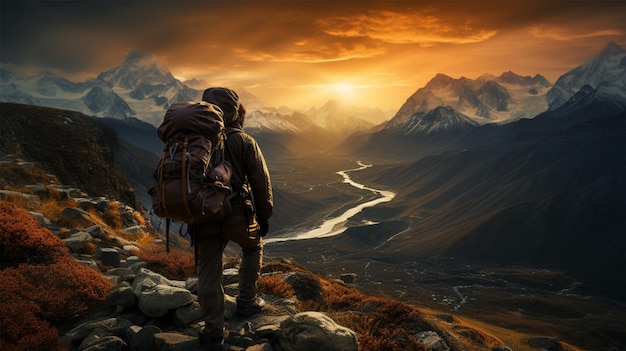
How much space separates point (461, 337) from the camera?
17.8 metres

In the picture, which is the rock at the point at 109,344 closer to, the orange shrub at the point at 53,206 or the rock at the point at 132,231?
the orange shrub at the point at 53,206

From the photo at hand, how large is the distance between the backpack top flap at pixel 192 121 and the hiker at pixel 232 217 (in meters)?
0.91

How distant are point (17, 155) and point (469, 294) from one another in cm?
18074

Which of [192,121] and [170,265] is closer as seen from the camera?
A: [192,121]

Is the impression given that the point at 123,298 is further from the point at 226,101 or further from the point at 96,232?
the point at 96,232

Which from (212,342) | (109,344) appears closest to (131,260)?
(109,344)

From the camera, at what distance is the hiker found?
8.06 meters

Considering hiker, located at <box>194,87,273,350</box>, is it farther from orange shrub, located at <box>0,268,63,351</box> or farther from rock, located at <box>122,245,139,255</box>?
rock, located at <box>122,245,139,255</box>

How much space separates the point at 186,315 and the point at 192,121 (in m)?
4.98

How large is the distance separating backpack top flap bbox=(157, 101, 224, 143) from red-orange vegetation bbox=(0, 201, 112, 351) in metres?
5.10

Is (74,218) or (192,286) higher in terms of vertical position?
(74,218)

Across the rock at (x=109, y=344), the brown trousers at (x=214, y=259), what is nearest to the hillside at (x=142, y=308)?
the rock at (x=109, y=344)

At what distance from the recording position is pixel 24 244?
11.8 m

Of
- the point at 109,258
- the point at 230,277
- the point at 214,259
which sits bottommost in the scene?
the point at 230,277
